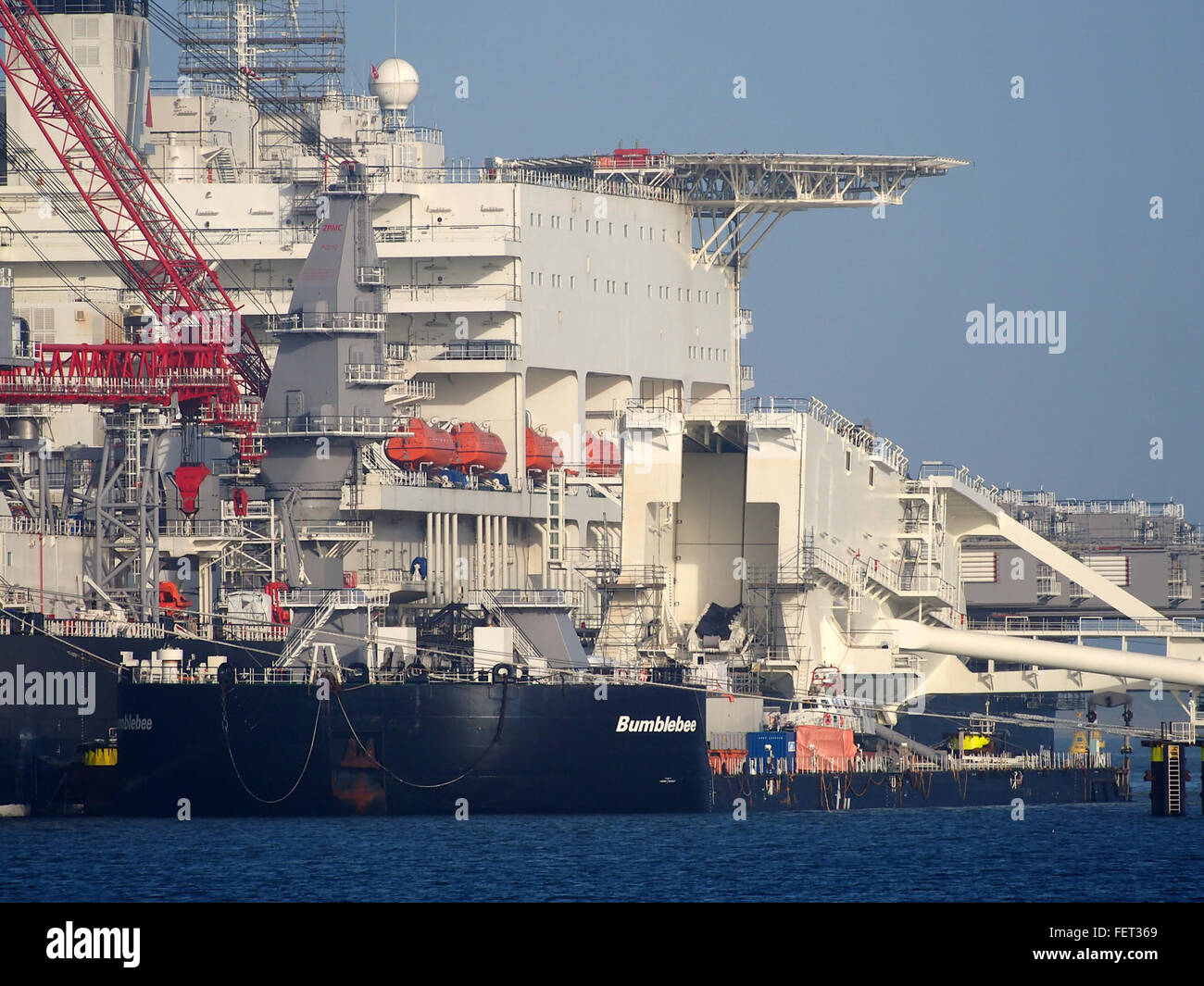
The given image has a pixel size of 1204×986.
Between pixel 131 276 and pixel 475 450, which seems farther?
pixel 131 276

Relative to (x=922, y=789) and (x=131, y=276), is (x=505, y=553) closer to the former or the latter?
(x=131, y=276)

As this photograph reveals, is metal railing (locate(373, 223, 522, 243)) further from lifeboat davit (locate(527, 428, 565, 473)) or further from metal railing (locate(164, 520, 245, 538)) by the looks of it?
metal railing (locate(164, 520, 245, 538))

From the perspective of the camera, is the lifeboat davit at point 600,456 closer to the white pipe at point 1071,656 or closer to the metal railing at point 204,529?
the white pipe at point 1071,656

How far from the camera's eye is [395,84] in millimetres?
80875

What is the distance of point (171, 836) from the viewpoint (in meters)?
51.0

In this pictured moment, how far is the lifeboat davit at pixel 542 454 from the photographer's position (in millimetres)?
78438

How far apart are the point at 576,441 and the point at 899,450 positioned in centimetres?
1220

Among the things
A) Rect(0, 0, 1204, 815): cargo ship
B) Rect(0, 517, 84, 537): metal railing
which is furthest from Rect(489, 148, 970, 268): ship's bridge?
Rect(0, 517, 84, 537): metal railing

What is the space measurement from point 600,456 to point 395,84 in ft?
48.0

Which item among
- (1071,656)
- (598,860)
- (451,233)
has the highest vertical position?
(451,233)

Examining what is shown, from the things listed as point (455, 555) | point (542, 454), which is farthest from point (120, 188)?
point (542, 454)

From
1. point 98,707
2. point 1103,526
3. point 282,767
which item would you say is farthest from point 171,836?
point 1103,526

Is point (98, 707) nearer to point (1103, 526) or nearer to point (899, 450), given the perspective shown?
point (899, 450)

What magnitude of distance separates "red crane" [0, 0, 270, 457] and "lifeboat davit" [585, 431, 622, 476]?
14041 millimetres
